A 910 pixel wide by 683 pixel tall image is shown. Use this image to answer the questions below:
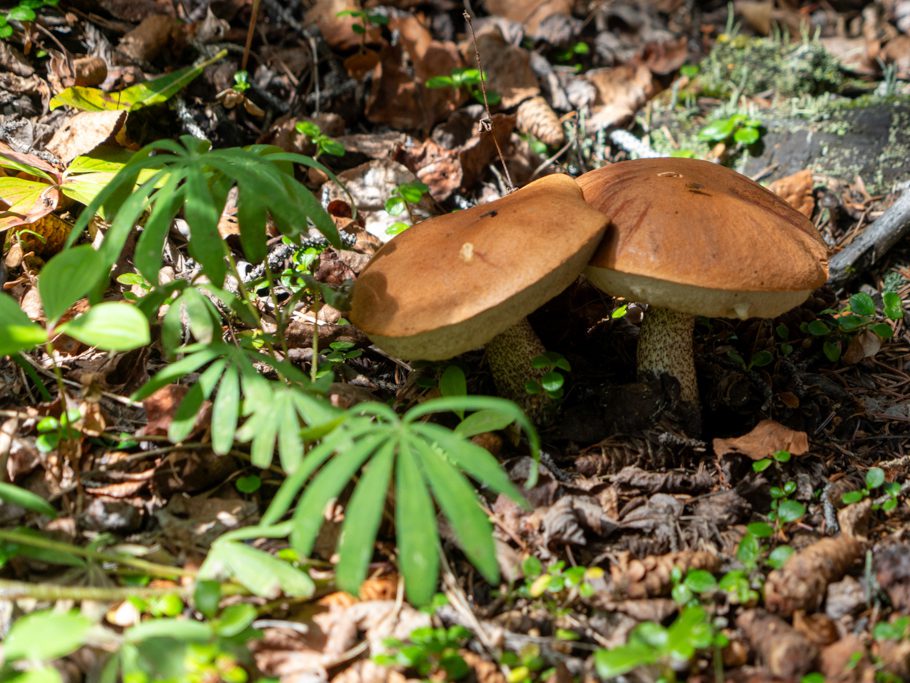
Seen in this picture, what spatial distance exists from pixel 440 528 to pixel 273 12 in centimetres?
355

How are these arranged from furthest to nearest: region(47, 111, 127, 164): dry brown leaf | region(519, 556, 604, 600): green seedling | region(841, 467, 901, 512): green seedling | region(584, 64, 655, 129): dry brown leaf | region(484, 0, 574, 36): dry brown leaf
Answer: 1. region(484, 0, 574, 36): dry brown leaf
2. region(584, 64, 655, 129): dry brown leaf
3. region(47, 111, 127, 164): dry brown leaf
4. region(841, 467, 901, 512): green seedling
5. region(519, 556, 604, 600): green seedling

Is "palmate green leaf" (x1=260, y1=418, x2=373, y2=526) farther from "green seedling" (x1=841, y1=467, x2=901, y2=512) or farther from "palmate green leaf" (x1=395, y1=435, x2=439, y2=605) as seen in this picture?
"green seedling" (x1=841, y1=467, x2=901, y2=512)

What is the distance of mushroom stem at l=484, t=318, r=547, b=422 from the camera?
2715 millimetres

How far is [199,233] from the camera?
81.6 inches

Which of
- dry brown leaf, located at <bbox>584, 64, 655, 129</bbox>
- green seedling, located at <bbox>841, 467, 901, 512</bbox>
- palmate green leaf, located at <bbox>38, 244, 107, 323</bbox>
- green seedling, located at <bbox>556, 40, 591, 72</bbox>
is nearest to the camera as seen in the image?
palmate green leaf, located at <bbox>38, 244, 107, 323</bbox>

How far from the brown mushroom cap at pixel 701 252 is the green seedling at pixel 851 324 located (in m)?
0.67

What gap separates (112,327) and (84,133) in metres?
1.87

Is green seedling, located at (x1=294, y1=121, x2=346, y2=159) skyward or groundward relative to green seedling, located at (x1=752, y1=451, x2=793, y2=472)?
skyward

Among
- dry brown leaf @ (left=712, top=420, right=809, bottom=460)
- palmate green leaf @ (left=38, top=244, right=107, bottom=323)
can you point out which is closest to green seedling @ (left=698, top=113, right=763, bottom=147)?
dry brown leaf @ (left=712, top=420, right=809, bottom=460)

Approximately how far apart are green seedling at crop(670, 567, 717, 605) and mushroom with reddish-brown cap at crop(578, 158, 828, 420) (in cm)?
79

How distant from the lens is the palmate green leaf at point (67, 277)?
6.33ft

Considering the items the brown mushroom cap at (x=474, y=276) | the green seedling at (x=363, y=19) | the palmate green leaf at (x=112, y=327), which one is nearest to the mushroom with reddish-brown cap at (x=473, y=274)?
the brown mushroom cap at (x=474, y=276)

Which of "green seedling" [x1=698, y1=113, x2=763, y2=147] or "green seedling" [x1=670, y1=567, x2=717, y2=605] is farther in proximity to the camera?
"green seedling" [x1=698, y1=113, x2=763, y2=147]

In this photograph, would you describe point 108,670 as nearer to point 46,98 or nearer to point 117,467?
point 117,467
